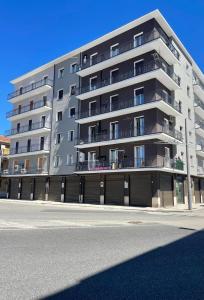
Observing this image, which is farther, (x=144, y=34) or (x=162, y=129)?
(x=144, y=34)

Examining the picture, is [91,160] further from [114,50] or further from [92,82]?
[114,50]

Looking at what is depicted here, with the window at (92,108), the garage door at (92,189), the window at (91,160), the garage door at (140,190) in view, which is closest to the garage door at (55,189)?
the garage door at (92,189)

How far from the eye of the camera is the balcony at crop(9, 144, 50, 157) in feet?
127

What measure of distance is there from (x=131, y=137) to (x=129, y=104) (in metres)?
4.06

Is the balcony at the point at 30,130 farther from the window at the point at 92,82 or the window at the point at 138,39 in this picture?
the window at the point at 138,39

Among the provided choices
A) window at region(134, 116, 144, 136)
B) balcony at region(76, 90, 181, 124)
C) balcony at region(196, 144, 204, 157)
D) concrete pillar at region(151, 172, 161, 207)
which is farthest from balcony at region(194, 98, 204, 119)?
concrete pillar at region(151, 172, 161, 207)

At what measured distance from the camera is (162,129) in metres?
28.5

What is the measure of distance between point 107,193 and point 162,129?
9.36 m

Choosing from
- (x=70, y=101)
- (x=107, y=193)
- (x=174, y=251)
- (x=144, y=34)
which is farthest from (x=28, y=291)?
(x=70, y=101)

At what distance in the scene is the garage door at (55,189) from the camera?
37.2 metres

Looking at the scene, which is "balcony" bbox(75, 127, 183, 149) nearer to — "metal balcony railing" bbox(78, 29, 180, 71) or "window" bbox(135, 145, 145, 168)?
"window" bbox(135, 145, 145, 168)

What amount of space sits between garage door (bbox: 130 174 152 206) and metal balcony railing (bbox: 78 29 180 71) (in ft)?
44.9

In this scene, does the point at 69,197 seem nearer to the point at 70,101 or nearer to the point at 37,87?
the point at 70,101

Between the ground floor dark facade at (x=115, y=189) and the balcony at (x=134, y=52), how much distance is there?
1281cm
